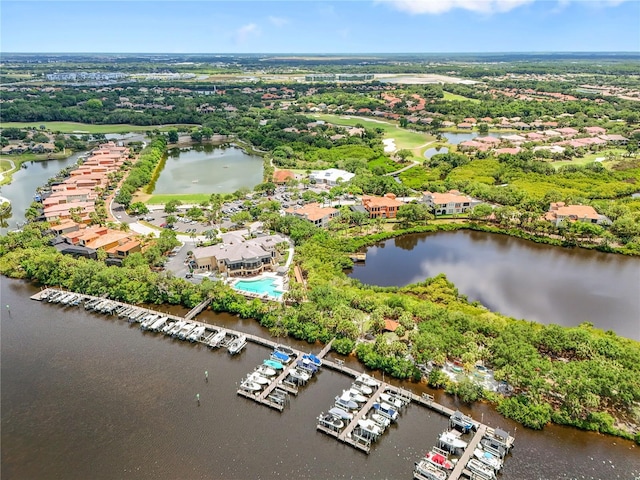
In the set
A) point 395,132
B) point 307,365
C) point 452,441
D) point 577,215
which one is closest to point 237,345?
point 307,365

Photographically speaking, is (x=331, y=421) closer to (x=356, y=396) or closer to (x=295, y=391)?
(x=356, y=396)

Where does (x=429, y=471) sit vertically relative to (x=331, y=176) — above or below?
below

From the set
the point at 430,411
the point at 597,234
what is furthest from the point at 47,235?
the point at 597,234

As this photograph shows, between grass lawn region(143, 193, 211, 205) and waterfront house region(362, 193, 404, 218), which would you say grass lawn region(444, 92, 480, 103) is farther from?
grass lawn region(143, 193, 211, 205)

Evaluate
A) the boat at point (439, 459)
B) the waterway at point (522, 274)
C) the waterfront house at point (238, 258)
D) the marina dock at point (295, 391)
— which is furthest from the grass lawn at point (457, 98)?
the boat at point (439, 459)

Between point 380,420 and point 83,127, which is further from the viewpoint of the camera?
point 83,127

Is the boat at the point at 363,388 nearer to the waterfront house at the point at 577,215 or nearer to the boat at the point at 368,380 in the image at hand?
the boat at the point at 368,380

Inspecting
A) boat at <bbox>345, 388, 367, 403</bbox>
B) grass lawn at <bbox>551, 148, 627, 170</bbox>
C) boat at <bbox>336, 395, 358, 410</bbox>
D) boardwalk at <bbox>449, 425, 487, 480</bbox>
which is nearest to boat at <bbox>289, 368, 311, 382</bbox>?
boat at <bbox>336, 395, 358, 410</bbox>
